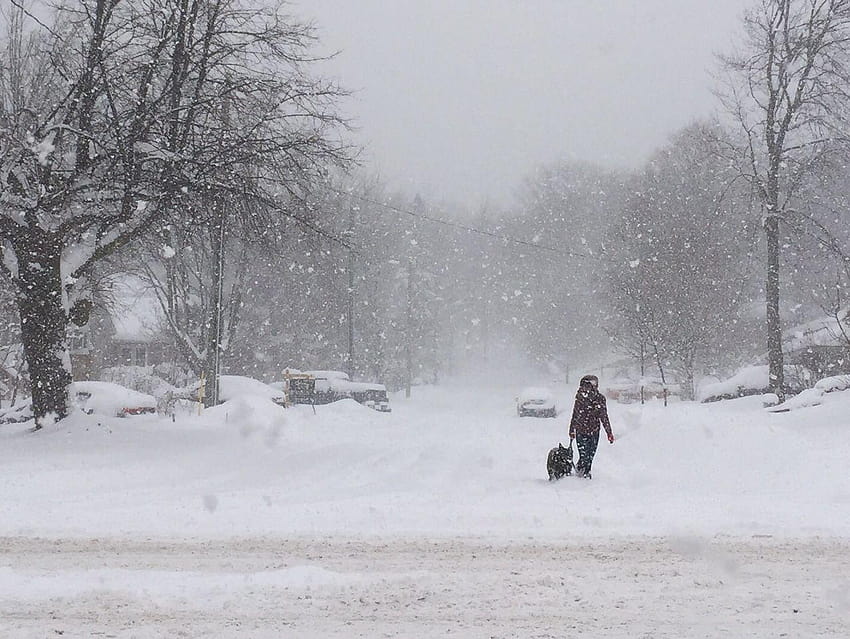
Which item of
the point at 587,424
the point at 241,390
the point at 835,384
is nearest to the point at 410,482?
the point at 587,424

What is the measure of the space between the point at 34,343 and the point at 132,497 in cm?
576

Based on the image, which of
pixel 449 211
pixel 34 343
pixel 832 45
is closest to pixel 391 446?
pixel 34 343

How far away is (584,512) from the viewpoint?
8.66 metres

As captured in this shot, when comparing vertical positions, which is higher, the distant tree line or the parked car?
the distant tree line

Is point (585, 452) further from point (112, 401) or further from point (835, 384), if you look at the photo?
point (112, 401)

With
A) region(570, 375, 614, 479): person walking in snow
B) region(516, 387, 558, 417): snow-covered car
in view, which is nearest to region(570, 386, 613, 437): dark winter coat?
region(570, 375, 614, 479): person walking in snow

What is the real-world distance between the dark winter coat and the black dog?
31 cm

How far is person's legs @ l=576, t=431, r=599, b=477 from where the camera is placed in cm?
1127

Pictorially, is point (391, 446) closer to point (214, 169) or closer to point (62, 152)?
point (214, 169)

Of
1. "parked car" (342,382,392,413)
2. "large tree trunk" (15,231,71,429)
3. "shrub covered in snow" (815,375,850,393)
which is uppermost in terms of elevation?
"large tree trunk" (15,231,71,429)

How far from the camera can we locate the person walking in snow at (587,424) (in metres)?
11.3

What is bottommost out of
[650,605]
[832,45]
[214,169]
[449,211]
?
[650,605]

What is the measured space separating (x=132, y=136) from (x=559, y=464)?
28.6ft

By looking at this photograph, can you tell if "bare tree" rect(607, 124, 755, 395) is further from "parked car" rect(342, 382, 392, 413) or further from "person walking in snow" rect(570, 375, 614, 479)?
"person walking in snow" rect(570, 375, 614, 479)
